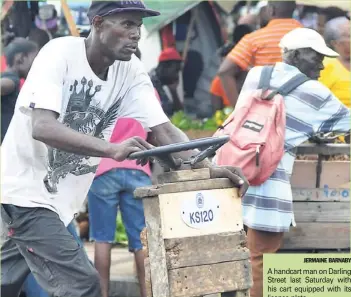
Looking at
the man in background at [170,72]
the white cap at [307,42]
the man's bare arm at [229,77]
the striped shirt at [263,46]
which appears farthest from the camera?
the man in background at [170,72]

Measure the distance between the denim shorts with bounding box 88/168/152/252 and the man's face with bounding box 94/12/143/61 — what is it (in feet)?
6.50

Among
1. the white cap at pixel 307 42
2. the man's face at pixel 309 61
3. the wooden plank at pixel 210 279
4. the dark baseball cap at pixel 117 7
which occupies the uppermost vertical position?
the dark baseball cap at pixel 117 7

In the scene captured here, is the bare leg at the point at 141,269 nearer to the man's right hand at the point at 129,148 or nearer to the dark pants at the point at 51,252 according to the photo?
the dark pants at the point at 51,252

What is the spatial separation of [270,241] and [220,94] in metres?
2.82

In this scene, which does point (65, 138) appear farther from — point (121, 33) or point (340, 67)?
point (340, 67)

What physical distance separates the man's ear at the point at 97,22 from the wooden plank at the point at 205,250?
1.20 meters

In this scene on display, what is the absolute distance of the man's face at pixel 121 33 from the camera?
171 inches

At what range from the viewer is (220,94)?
8305 mm

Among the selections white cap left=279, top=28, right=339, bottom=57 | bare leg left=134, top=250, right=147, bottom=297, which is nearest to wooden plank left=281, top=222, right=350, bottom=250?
bare leg left=134, top=250, right=147, bottom=297

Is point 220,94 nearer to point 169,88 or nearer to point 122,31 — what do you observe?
point 169,88

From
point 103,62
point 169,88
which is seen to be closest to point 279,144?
point 103,62

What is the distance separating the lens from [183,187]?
384 centimetres

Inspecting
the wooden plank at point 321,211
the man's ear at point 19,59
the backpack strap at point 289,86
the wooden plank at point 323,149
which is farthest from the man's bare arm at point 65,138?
the man's ear at point 19,59

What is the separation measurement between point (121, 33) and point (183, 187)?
3.05 ft
